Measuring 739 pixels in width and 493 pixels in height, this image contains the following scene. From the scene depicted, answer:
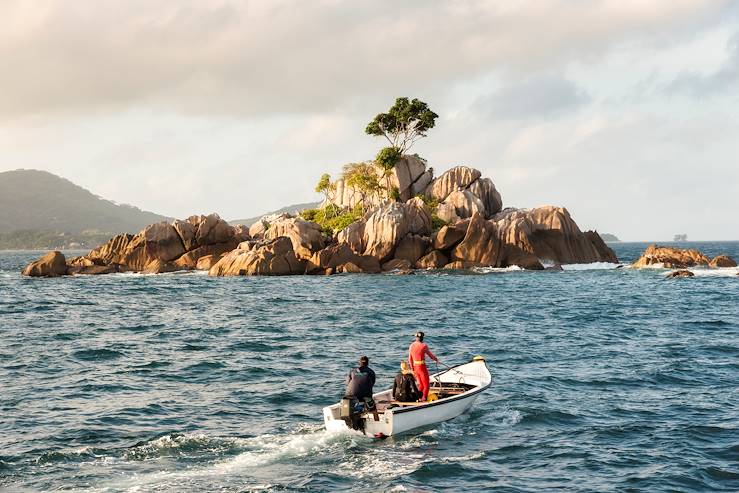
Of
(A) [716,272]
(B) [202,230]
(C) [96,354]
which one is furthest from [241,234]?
(C) [96,354]

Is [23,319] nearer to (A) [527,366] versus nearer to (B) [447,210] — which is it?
(A) [527,366]

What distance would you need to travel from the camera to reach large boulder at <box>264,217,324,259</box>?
85.2 metres

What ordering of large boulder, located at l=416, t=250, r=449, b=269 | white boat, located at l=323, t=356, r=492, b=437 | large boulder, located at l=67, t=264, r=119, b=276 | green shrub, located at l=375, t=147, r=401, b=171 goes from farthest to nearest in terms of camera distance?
1. green shrub, located at l=375, t=147, r=401, b=171
2. large boulder, located at l=67, t=264, r=119, b=276
3. large boulder, located at l=416, t=250, r=449, b=269
4. white boat, located at l=323, t=356, r=492, b=437

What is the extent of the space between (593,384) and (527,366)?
3.90m

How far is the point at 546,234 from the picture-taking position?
9088cm

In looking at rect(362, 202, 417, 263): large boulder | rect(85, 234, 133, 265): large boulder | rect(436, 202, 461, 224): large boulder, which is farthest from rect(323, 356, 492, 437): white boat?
rect(85, 234, 133, 265): large boulder

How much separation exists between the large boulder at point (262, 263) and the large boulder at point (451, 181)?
81.7ft

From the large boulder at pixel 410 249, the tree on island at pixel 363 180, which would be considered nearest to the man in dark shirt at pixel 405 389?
the large boulder at pixel 410 249

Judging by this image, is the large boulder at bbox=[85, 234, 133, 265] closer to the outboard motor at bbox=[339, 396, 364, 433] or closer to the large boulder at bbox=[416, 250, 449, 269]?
the large boulder at bbox=[416, 250, 449, 269]

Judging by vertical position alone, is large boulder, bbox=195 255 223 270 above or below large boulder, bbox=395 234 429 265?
below

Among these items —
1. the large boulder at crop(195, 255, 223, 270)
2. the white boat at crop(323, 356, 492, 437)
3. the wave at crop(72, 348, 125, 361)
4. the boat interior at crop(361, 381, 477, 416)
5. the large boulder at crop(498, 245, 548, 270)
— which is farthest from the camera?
the large boulder at crop(195, 255, 223, 270)

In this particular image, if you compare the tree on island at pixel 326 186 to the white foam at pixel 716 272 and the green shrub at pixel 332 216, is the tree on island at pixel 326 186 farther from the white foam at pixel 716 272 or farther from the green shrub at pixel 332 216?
the white foam at pixel 716 272

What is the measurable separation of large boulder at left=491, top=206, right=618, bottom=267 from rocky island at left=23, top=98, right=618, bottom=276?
13cm

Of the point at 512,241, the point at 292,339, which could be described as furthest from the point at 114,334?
the point at 512,241
